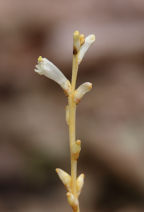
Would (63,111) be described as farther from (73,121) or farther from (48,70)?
(73,121)

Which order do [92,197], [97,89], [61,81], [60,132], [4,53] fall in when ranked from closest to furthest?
[61,81]
[92,197]
[60,132]
[97,89]
[4,53]

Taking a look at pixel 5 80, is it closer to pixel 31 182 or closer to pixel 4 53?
pixel 4 53

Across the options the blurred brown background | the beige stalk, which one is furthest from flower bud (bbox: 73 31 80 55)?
the blurred brown background

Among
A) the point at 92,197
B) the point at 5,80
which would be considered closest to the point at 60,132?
the point at 92,197

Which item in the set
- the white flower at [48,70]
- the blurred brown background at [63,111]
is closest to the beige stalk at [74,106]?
the white flower at [48,70]

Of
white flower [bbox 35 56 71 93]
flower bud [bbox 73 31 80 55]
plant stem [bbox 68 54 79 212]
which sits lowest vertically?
plant stem [bbox 68 54 79 212]

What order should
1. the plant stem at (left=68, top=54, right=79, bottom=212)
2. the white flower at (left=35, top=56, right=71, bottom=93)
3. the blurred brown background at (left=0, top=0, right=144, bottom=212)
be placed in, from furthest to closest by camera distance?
the blurred brown background at (left=0, top=0, right=144, bottom=212), the white flower at (left=35, top=56, right=71, bottom=93), the plant stem at (left=68, top=54, right=79, bottom=212)

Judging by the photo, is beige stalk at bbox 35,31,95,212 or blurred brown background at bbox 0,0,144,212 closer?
beige stalk at bbox 35,31,95,212

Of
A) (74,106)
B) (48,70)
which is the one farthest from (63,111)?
(74,106)

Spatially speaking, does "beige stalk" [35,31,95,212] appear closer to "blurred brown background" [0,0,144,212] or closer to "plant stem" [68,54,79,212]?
"plant stem" [68,54,79,212]
